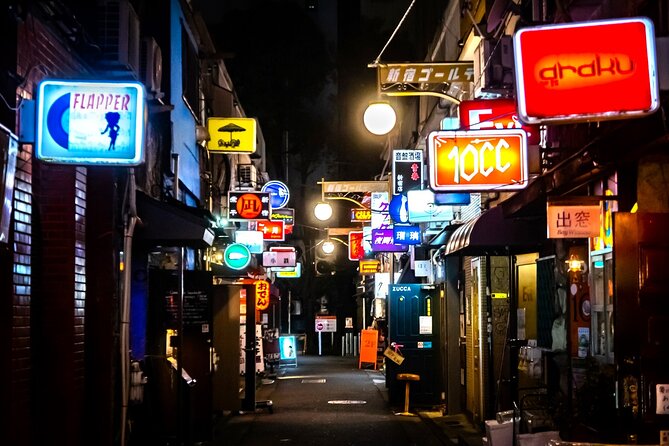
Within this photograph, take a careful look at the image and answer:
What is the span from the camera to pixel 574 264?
11070 mm

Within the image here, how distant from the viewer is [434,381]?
66.5ft

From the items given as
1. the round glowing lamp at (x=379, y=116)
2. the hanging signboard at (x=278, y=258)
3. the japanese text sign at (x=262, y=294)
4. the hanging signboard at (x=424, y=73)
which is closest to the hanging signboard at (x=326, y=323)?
the hanging signboard at (x=278, y=258)

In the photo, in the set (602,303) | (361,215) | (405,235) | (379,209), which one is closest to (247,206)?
(405,235)

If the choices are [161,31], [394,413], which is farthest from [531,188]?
[394,413]

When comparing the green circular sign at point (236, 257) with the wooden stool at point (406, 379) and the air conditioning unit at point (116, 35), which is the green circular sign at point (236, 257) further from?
the air conditioning unit at point (116, 35)

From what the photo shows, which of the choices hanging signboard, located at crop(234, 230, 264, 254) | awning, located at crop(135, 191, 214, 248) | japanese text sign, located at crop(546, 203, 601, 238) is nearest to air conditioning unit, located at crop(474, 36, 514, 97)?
japanese text sign, located at crop(546, 203, 601, 238)

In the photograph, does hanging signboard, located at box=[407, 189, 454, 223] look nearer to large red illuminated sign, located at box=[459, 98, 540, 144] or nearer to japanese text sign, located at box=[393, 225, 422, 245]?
japanese text sign, located at box=[393, 225, 422, 245]

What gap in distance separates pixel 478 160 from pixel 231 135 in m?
10.5

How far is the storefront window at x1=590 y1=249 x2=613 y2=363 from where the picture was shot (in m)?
9.72

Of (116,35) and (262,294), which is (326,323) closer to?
(262,294)

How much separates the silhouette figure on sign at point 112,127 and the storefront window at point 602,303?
5624 mm

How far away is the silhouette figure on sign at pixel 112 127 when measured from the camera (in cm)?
811

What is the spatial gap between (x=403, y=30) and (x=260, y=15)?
13362 mm

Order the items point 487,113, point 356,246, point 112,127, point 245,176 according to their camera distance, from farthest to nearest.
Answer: point 356,246, point 245,176, point 487,113, point 112,127
